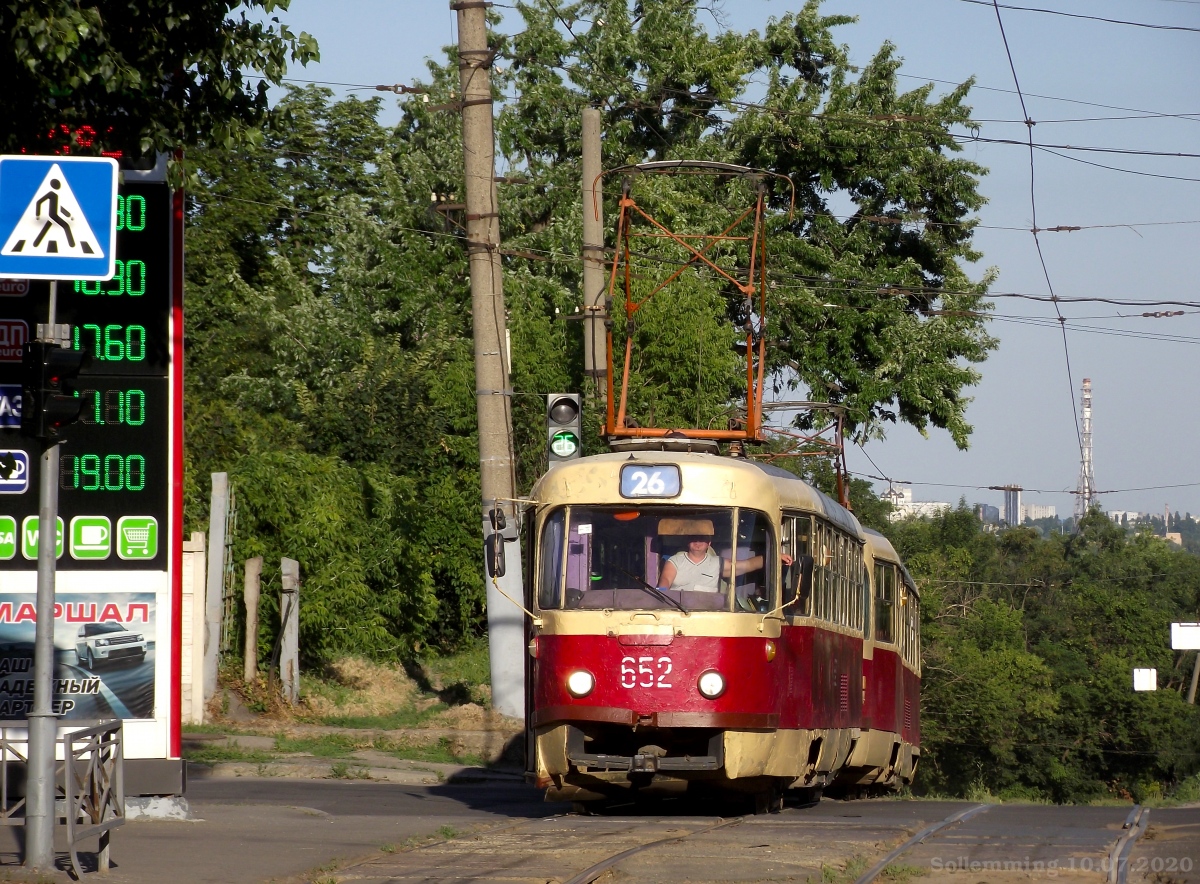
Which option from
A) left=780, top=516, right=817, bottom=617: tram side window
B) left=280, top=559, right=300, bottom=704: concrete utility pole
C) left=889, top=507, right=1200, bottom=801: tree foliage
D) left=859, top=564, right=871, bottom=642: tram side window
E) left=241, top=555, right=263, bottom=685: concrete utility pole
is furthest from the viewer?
left=889, top=507, right=1200, bottom=801: tree foliage

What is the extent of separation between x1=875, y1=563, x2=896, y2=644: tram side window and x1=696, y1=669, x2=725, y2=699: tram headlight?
7.08 metres

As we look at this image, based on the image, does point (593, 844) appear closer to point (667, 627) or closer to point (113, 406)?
point (667, 627)

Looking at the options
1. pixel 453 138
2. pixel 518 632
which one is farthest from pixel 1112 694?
pixel 518 632

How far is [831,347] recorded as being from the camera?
139 ft

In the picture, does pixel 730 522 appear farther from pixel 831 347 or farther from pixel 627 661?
pixel 831 347

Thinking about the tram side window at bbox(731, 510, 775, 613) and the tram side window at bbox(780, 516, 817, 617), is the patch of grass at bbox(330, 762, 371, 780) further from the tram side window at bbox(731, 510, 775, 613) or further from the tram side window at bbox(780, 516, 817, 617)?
the tram side window at bbox(731, 510, 775, 613)

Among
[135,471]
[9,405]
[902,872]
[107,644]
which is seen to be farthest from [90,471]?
[902,872]

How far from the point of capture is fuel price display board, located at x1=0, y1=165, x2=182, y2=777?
1268 cm

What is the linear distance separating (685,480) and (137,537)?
425 cm

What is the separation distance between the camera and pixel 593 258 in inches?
878

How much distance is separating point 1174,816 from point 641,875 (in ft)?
24.7

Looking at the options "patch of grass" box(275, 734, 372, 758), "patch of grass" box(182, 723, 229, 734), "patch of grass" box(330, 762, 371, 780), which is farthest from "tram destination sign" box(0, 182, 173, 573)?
"patch of grass" box(182, 723, 229, 734)

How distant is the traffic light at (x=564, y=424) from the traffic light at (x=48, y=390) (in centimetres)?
861

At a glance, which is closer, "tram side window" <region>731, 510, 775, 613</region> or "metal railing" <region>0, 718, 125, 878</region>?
"metal railing" <region>0, 718, 125, 878</region>
